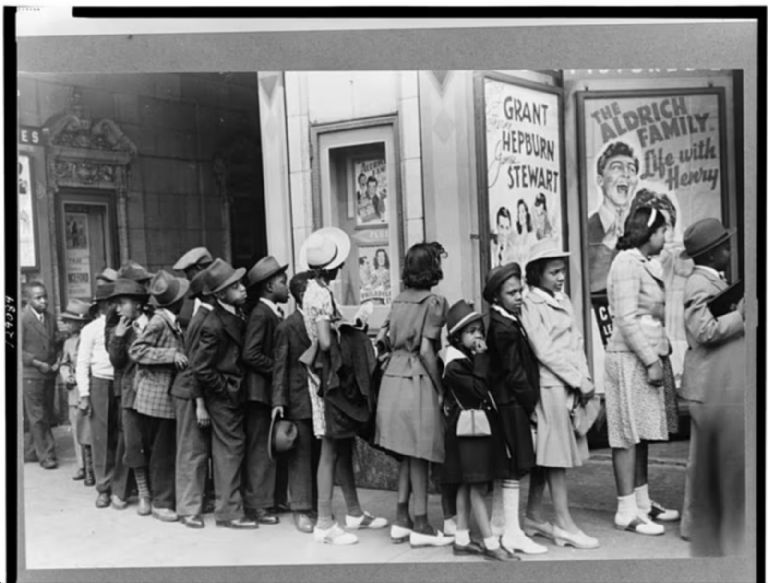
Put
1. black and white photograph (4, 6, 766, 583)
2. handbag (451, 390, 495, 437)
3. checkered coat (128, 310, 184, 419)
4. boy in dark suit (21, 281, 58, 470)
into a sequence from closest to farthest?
handbag (451, 390, 495, 437), black and white photograph (4, 6, 766, 583), boy in dark suit (21, 281, 58, 470), checkered coat (128, 310, 184, 419)

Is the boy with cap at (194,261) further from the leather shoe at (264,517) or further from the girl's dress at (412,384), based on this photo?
the leather shoe at (264,517)

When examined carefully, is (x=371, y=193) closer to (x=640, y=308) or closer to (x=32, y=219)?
(x=640, y=308)

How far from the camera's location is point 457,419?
17.8ft

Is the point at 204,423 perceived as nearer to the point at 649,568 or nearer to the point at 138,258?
the point at 138,258

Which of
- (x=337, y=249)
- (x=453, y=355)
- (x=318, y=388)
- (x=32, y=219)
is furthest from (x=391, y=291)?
(x=32, y=219)

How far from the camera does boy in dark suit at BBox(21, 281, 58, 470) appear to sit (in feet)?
18.3

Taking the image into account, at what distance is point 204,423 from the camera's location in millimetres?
5668

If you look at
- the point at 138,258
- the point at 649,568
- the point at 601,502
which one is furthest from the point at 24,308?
the point at 649,568

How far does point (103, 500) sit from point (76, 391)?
64cm

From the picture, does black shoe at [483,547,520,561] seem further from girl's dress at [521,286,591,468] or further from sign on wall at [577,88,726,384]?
sign on wall at [577,88,726,384]

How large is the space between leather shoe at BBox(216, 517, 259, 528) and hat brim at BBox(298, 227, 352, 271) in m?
1.46

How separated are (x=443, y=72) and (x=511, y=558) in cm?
269

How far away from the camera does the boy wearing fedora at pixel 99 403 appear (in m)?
5.75

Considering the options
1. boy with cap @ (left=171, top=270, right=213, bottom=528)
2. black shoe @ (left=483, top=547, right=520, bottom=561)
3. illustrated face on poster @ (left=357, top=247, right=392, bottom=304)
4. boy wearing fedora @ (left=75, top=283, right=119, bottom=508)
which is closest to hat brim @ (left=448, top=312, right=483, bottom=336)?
illustrated face on poster @ (left=357, top=247, right=392, bottom=304)
